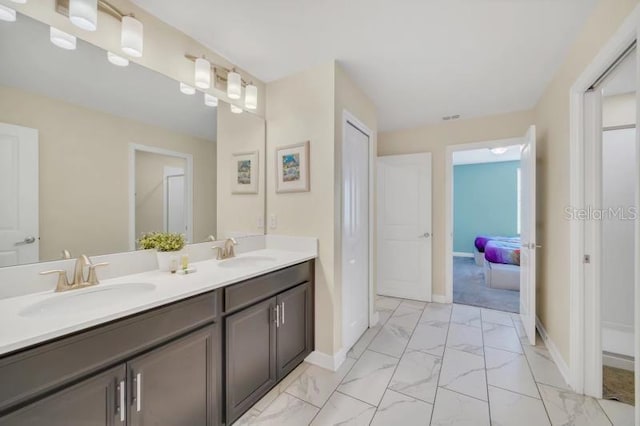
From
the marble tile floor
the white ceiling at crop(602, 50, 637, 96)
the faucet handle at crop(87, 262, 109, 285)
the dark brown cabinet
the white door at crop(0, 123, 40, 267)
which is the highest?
the white ceiling at crop(602, 50, 637, 96)

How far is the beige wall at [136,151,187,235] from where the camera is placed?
5.17ft

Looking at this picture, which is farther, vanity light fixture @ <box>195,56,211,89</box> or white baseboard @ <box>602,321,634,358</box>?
white baseboard @ <box>602,321,634,358</box>

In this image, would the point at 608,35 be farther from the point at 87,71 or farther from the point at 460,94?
the point at 87,71

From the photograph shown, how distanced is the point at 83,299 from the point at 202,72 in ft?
4.93

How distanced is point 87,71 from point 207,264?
4.17 ft

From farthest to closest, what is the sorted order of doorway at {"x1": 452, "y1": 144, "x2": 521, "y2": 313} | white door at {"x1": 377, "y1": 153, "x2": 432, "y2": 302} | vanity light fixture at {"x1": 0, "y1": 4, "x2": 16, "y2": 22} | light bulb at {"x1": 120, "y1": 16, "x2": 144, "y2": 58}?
doorway at {"x1": 452, "y1": 144, "x2": 521, "y2": 313} < white door at {"x1": 377, "y1": 153, "x2": 432, "y2": 302} < light bulb at {"x1": 120, "y1": 16, "x2": 144, "y2": 58} < vanity light fixture at {"x1": 0, "y1": 4, "x2": 16, "y2": 22}

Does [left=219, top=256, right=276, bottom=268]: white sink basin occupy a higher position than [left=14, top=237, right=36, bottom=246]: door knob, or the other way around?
[left=14, top=237, right=36, bottom=246]: door knob

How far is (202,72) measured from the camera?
178 cm

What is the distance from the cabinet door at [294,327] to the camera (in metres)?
1.81

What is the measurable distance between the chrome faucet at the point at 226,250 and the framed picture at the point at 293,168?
599 mm

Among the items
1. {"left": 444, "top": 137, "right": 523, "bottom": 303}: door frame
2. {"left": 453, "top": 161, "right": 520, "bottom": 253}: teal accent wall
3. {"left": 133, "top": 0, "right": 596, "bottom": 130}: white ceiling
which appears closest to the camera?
{"left": 133, "top": 0, "right": 596, "bottom": 130}: white ceiling

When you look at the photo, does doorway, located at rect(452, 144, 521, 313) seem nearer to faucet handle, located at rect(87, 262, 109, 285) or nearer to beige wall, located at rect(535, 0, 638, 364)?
beige wall, located at rect(535, 0, 638, 364)

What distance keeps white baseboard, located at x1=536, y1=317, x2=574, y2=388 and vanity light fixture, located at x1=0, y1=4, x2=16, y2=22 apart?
12.4 feet

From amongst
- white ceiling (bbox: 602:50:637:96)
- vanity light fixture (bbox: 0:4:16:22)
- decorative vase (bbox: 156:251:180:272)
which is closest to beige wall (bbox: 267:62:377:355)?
decorative vase (bbox: 156:251:180:272)
